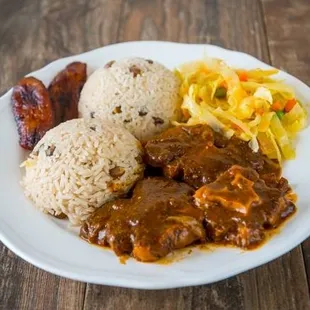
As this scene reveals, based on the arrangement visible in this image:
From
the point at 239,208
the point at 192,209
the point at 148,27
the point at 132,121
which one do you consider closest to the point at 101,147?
the point at 132,121

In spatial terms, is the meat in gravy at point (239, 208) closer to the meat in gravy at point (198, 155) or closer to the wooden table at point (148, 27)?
the meat in gravy at point (198, 155)

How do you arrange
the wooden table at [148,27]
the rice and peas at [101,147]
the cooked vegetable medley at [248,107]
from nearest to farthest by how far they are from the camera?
the rice and peas at [101,147]
the cooked vegetable medley at [248,107]
the wooden table at [148,27]

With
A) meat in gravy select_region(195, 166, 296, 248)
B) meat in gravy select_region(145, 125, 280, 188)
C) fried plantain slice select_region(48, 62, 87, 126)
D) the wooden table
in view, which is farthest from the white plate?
the wooden table

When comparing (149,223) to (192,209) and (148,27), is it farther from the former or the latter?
(148,27)

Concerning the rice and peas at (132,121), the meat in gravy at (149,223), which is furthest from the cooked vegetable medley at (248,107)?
the meat in gravy at (149,223)

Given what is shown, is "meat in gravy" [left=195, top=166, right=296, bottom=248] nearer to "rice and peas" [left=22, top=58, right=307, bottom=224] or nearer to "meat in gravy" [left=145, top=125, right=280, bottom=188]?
"meat in gravy" [left=145, top=125, right=280, bottom=188]

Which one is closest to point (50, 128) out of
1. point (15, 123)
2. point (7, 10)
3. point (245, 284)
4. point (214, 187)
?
point (15, 123)
